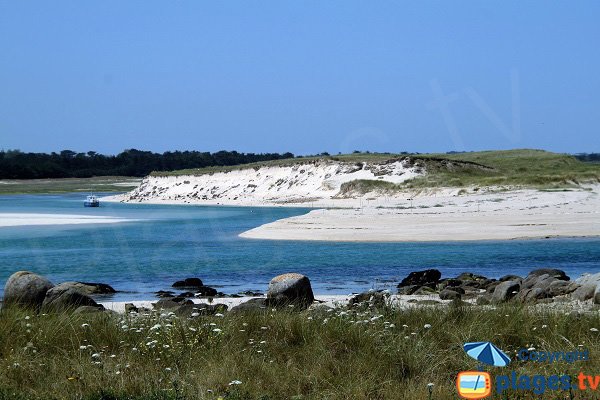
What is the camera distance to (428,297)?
15.2 m

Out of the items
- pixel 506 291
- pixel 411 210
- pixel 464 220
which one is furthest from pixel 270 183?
pixel 506 291

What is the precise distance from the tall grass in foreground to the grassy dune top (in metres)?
40.1

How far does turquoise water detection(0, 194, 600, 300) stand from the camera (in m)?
20.4

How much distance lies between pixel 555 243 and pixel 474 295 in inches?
518

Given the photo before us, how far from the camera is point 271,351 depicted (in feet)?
26.6

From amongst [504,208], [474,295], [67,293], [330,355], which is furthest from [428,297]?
[504,208]

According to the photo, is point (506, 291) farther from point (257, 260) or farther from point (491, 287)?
point (257, 260)

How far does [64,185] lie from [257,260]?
11296 centimetres

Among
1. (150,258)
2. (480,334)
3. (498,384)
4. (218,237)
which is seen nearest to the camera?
(498,384)

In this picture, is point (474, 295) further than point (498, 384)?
Yes

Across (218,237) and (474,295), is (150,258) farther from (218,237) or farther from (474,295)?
(474,295)

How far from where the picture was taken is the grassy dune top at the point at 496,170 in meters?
49.6

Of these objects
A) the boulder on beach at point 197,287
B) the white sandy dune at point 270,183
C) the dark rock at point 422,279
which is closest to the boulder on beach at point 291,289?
the boulder on beach at point 197,287

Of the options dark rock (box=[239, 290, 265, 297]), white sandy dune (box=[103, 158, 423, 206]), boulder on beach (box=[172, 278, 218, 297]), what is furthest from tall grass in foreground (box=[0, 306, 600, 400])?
white sandy dune (box=[103, 158, 423, 206])
